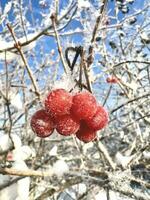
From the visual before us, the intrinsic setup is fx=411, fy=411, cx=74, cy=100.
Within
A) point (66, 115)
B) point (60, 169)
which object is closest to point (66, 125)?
point (66, 115)

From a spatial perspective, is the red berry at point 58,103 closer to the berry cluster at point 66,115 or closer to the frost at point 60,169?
the berry cluster at point 66,115

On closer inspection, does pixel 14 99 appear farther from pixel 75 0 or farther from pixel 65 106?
pixel 65 106

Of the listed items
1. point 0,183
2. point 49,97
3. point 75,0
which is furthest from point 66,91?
point 75,0

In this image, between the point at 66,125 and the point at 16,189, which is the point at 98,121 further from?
the point at 16,189

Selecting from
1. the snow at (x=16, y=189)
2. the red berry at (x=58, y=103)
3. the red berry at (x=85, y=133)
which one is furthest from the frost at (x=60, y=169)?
the red berry at (x=58, y=103)

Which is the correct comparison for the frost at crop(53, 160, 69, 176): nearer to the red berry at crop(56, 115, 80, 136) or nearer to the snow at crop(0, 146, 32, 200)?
the snow at crop(0, 146, 32, 200)

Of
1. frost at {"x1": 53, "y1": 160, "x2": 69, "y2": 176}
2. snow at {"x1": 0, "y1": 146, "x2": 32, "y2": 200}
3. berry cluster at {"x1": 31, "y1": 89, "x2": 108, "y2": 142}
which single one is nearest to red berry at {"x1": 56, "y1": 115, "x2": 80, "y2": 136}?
berry cluster at {"x1": 31, "y1": 89, "x2": 108, "y2": 142}

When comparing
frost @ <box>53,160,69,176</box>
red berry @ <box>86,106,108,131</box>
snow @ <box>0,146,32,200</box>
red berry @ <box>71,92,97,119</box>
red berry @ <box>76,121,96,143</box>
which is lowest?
snow @ <box>0,146,32,200</box>
